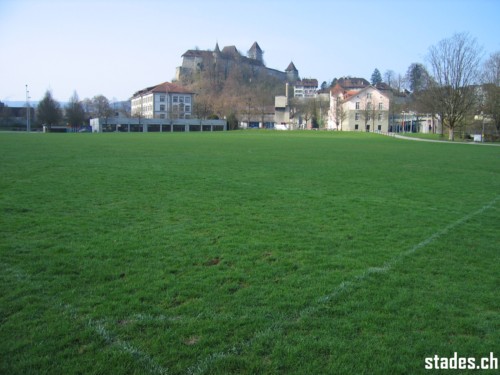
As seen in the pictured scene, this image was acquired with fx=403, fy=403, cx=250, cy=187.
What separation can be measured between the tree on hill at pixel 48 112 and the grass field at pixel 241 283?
110m

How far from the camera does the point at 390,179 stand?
1806 cm

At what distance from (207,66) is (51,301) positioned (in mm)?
180290

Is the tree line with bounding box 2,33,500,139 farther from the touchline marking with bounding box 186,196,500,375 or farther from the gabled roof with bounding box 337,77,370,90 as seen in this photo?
the touchline marking with bounding box 186,196,500,375

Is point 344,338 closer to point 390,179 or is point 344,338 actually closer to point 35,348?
point 35,348

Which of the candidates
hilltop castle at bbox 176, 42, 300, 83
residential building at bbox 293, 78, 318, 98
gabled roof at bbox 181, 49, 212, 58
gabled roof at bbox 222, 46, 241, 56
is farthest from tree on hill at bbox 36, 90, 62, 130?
residential building at bbox 293, 78, 318, 98

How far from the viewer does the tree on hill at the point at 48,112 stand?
109750 millimetres

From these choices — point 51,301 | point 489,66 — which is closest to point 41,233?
point 51,301

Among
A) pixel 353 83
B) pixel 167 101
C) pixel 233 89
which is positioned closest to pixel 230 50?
pixel 233 89

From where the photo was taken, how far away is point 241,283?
6.00m

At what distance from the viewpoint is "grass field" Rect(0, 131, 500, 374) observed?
4.23 m

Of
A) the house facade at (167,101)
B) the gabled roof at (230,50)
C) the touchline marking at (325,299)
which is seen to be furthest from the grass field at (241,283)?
the gabled roof at (230,50)

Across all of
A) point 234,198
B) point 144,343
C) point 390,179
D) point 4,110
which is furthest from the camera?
point 4,110

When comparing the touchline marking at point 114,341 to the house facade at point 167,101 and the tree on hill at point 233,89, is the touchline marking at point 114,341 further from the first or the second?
the house facade at point 167,101

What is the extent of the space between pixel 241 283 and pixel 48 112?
11922 cm
